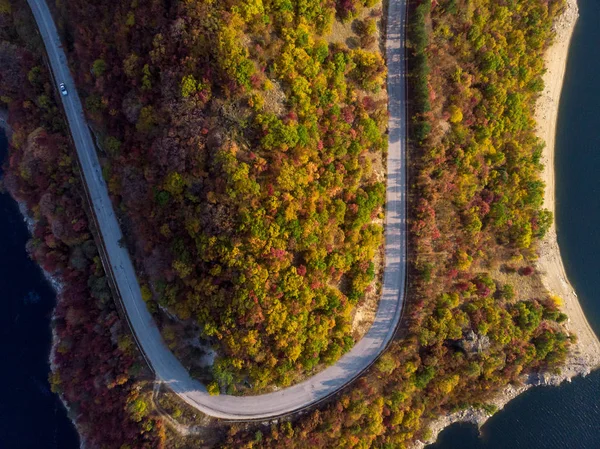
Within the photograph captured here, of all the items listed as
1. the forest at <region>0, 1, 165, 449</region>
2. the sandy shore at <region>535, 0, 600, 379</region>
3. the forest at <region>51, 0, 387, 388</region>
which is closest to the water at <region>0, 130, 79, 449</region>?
the forest at <region>0, 1, 165, 449</region>

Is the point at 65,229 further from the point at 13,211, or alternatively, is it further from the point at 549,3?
the point at 549,3

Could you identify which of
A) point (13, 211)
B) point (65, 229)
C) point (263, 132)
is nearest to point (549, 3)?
point (263, 132)

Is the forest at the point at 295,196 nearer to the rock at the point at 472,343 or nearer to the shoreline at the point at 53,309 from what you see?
the rock at the point at 472,343

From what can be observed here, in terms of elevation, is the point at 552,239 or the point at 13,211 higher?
the point at 13,211

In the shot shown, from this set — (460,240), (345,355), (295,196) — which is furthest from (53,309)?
(460,240)

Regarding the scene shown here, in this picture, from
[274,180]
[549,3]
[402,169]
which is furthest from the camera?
[549,3]

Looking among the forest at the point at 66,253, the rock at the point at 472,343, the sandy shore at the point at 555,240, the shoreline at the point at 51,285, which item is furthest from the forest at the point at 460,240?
the shoreline at the point at 51,285
